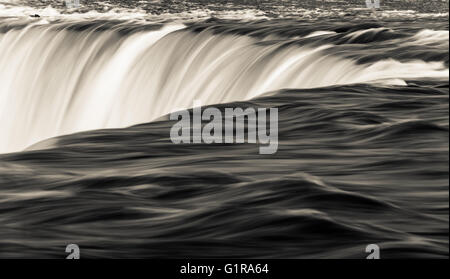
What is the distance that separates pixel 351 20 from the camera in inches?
828

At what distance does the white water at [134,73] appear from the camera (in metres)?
15.3

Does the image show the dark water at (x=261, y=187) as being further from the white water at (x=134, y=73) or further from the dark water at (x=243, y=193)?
the white water at (x=134, y=73)

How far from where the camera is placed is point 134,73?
19094 mm

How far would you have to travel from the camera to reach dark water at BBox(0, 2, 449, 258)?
24.9 feet

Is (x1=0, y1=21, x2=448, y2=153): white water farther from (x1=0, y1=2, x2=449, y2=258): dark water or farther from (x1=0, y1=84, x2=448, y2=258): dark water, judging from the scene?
(x1=0, y1=84, x2=448, y2=258): dark water

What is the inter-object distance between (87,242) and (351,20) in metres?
14.1

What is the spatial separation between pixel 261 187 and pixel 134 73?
1051 centimetres

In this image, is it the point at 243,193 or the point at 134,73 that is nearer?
the point at 243,193

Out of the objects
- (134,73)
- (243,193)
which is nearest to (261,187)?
(243,193)

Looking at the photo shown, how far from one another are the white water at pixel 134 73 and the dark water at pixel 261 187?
5.31ft

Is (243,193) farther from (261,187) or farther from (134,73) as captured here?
(134,73)
